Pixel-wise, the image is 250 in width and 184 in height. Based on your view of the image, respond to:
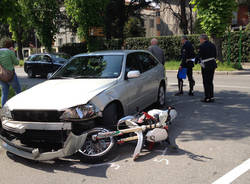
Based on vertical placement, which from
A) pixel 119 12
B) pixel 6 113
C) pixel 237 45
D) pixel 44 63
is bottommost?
pixel 6 113

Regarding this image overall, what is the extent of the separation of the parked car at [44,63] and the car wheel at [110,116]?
42.4 ft

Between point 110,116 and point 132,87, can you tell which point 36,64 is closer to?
point 132,87

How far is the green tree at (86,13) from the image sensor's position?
22031 millimetres

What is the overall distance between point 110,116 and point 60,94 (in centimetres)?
88

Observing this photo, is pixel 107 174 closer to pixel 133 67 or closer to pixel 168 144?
pixel 168 144

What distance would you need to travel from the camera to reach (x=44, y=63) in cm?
1747

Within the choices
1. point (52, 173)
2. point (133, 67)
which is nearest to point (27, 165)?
point (52, 173)

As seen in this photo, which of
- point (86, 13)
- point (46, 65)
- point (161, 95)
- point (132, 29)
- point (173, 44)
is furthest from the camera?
point (132, 29)

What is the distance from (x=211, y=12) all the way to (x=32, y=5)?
59.0 feet

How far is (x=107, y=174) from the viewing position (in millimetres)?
3719

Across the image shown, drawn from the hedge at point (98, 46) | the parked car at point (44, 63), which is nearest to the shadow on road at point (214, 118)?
the parked car at point (44, 63)

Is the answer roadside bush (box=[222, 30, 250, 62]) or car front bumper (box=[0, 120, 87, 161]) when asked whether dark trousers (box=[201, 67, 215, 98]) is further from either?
roadside bush (box=[222, 30, 250, 62])

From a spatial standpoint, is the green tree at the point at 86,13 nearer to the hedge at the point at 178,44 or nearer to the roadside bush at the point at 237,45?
the hedge at the point at 178,44

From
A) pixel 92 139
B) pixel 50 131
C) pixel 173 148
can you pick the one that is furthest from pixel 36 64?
pixel 173 148
